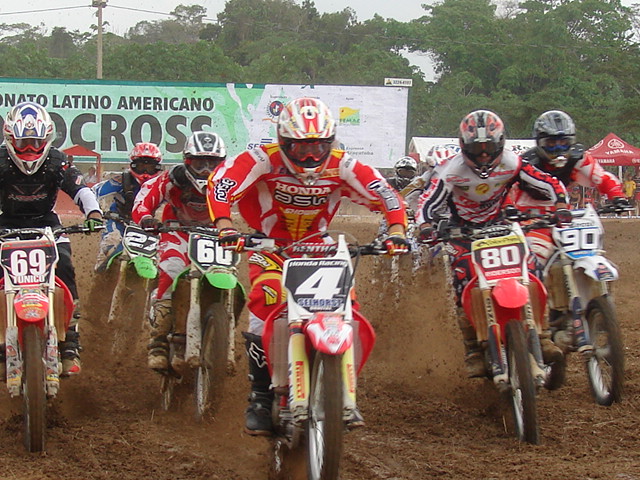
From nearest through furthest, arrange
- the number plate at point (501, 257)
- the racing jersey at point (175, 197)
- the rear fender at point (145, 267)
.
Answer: the number plate at point (501, 257) → the racing jersey at point (175, 197) → the rear fender at point (145, 267)

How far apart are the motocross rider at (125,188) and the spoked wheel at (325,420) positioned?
599 centimetres

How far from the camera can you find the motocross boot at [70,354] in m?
6.72

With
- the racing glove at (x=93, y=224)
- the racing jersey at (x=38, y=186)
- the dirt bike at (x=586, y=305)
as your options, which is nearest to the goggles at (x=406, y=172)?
the dirt bike at (x=586, y=305)

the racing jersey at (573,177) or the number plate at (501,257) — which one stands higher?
the racing jersey at (573,177)

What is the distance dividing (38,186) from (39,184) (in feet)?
0.06

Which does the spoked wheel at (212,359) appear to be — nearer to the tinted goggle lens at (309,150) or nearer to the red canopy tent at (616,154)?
the tinted goggle lens at (309,150)

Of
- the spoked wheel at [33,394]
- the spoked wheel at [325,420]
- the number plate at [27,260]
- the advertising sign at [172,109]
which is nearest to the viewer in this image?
the spoked wheel at [325,420]

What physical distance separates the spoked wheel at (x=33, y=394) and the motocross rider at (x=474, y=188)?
2.79 metres

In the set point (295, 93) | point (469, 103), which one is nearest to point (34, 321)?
point (295, 93)

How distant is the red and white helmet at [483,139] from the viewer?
283 inches

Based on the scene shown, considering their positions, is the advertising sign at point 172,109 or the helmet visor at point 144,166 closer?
the helmet visor at point 144,166

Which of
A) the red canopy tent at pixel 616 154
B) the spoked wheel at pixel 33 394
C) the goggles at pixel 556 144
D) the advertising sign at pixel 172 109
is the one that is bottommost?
the spoked wheel at pixel 33 394

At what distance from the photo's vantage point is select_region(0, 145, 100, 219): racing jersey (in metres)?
7.12

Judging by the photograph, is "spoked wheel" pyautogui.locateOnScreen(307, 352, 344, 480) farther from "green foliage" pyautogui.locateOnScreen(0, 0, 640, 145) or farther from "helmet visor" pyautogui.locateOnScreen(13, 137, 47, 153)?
"green foliage" pyautogui.locateOnScreen(0, 0, 640, 145)
